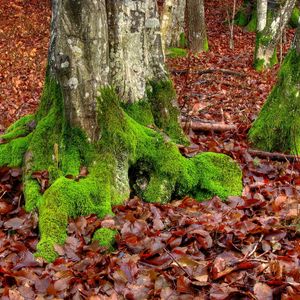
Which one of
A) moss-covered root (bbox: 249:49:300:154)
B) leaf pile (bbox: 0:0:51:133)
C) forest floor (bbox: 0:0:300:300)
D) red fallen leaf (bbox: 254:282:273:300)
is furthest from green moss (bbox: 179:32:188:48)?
red fallen leaf (bbox: 254:282:273:300)

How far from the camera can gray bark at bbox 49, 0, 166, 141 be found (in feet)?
15.8

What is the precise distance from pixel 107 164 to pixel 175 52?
12.0 m

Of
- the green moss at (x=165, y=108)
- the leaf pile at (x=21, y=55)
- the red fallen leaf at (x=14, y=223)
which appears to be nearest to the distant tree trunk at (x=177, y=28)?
the leaf pile at (x=21, y=55)

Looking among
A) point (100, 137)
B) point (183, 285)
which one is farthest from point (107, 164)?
point (183, 285)

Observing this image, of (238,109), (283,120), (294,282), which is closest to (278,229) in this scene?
(294,282)

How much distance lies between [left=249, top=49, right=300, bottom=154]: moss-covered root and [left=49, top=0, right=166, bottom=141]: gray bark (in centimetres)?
182

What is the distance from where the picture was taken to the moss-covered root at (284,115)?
20.6ft

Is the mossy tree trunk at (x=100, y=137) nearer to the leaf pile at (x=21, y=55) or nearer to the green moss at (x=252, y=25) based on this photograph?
the leaf pile at (x=21, y=55)

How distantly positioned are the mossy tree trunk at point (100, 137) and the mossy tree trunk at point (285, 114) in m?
1.15

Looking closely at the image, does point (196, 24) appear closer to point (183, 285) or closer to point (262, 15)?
point (262, 15)

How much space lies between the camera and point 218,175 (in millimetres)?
5484

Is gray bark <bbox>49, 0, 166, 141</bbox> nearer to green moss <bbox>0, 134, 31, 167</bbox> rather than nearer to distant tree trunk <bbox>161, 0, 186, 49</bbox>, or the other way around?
green moss <bbox>0, 134, 31, 167</bbox>

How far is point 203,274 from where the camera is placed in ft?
11.9

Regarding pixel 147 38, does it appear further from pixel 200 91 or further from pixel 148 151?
pixel 200 91
